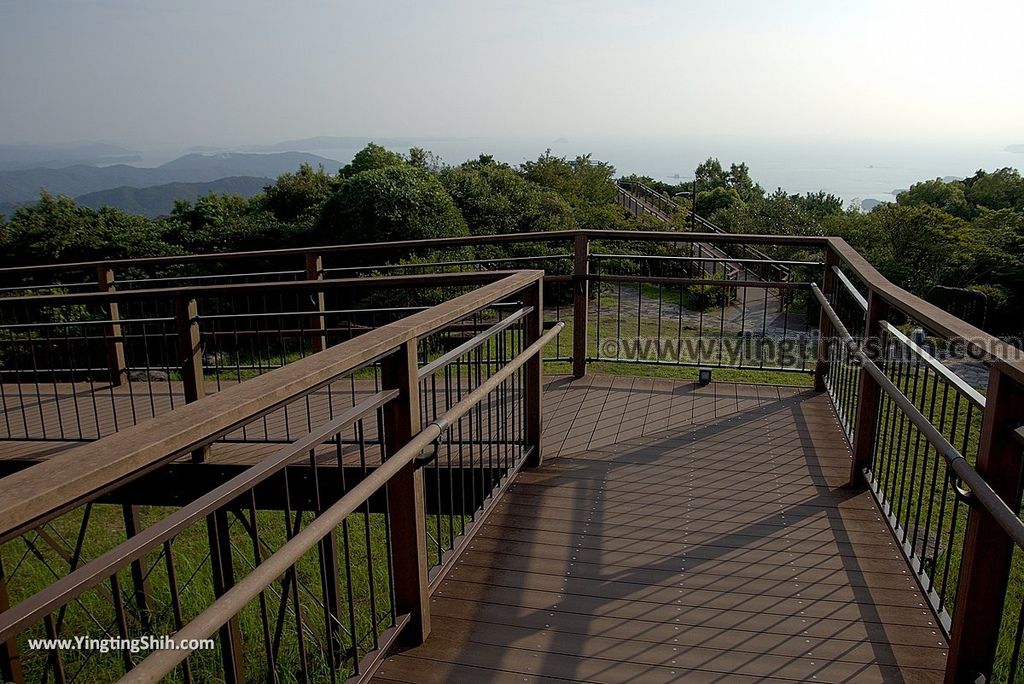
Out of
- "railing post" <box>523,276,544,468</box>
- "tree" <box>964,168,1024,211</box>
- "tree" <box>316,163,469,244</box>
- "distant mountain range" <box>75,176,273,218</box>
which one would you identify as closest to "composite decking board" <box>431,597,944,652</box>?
"railing post" <box>523,276,544,468</box>

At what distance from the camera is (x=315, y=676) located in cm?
412

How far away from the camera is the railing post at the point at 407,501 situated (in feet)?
8.35

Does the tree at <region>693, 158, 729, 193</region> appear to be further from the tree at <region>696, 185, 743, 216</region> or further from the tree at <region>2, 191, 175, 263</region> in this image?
the tree at <region>2, 191, 175, 263</region>

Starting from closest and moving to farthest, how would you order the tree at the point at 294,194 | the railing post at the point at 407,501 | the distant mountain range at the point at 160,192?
the railing post at the point at 407,501 < the tree at the point at 294,194 < the distant mountain range at the point at 160,192

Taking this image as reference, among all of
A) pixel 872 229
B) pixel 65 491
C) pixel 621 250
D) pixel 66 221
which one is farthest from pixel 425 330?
pixel 66 221

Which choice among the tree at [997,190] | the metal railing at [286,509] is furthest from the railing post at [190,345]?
the tree at [997,190]

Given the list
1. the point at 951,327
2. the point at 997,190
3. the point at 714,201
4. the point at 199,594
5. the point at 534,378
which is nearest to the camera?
the point at 951,327

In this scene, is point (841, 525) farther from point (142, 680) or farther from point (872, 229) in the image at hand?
point (872, 229)

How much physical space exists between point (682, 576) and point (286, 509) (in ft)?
6.70

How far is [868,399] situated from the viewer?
4.04 metres

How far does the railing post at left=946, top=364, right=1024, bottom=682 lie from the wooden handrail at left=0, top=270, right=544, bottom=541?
1856 mm

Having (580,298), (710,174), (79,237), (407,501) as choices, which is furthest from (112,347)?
(710,174)

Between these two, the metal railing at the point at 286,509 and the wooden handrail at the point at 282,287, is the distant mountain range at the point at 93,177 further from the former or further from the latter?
the wooden handrail at the point at 282,287

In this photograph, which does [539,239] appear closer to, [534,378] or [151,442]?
[534,378]
